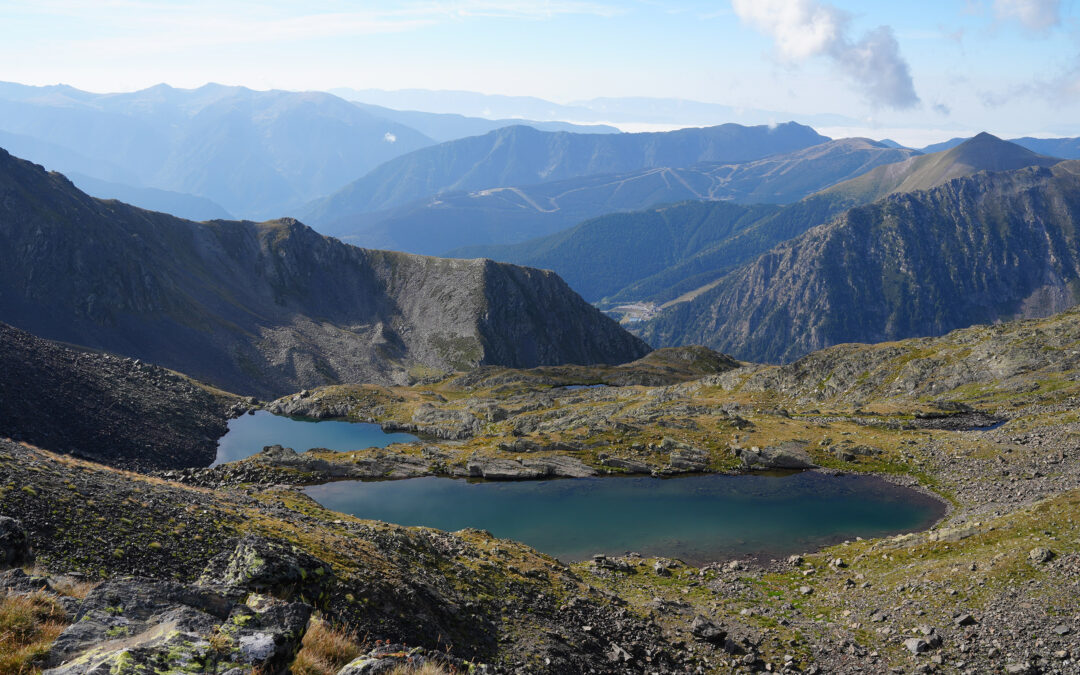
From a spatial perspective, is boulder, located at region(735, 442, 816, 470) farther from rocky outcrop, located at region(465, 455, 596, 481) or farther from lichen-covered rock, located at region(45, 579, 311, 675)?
lichen-covered rock, located at region(45, 579, 311, 675)

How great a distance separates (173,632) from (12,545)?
13.8 meters

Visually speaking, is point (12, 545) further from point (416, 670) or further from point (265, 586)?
point (416, 670)

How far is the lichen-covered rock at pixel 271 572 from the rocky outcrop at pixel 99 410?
78.2 m

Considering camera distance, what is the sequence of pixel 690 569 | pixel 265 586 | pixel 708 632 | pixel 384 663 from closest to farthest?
pixel 384 663 → pixel 265 586 → pixel 708 632 → pixel 690 569

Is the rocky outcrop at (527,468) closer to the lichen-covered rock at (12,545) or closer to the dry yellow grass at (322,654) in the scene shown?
the lichen-covered rock at (12,545)

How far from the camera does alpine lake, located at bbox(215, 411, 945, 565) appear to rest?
6406 centimetres

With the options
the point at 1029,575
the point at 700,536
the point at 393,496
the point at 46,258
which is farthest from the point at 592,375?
the point at 46,258

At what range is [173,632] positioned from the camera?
488 inches

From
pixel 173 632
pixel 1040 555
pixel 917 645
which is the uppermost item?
pixel 173 632

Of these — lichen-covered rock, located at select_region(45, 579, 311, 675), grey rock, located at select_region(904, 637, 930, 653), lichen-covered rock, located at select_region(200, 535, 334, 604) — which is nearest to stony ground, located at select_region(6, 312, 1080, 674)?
grey rock, located at select_region(904, 637, 930, 653)

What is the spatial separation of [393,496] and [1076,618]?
73171 mm

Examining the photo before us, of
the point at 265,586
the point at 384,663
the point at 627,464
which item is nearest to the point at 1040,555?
the point at 384,663

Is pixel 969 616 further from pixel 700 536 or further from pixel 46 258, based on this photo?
pixel 46 258

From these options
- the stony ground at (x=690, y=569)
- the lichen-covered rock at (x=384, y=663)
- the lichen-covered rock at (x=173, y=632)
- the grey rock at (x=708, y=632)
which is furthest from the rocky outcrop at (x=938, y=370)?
the lichen-covered rock at (x=173, y=632)
